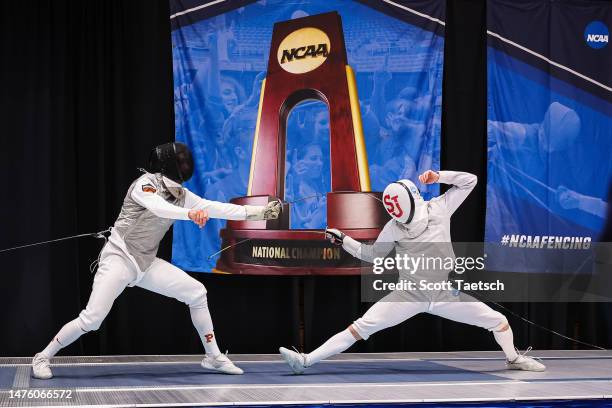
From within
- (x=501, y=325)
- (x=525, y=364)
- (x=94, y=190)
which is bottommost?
(x=525, y=364)

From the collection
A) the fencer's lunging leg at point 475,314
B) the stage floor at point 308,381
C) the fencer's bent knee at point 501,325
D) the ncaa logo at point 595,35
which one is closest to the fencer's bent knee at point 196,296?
the stage floor at point 308,381

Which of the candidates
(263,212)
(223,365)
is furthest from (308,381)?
(263,212)

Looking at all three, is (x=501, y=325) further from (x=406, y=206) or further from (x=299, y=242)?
(x=299, y=242)

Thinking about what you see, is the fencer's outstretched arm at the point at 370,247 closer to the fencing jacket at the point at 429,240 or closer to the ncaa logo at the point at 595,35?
the fencing jacket at the point at 429,240

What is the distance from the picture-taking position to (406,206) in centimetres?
388

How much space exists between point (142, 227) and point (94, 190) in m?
1.35

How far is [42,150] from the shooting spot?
483 cm

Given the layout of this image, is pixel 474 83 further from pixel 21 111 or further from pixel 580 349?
pixel 21 111

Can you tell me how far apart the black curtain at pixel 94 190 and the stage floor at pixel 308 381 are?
315 mm

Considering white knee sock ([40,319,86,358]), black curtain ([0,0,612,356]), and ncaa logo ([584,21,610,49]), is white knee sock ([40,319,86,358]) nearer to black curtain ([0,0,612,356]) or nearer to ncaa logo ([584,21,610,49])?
black curtain ([0,0,612,356])

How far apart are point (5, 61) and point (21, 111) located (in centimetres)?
33

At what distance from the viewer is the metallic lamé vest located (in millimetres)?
3723

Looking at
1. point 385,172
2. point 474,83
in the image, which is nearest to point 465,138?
point 474,83

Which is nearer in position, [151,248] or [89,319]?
[89,319]
